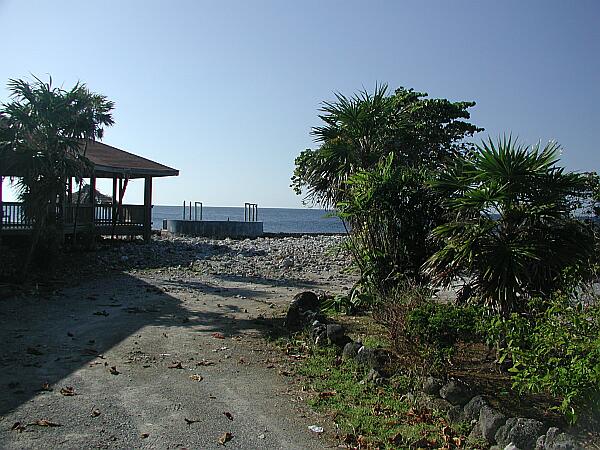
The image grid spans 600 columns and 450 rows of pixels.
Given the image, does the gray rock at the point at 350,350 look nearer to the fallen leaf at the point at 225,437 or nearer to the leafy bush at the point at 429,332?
the leafy bush at the point at 429,332

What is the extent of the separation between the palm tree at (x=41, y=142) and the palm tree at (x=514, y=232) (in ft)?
33.3

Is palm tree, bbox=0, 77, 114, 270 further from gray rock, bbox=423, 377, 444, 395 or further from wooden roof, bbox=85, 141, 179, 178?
gray rock, bbox=423, 377, 444, 395

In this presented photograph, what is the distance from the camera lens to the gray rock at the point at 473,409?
5312mm

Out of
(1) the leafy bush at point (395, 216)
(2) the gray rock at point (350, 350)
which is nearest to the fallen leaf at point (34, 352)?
(2) the gray rock at point (350, 350)

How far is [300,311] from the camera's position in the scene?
33.5 feet

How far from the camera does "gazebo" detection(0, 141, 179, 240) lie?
67.5 feet

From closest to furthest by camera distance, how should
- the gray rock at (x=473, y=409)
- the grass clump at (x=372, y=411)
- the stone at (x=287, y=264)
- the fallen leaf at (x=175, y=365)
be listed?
1. the grass clump at (x=372, y=411)
2. the gray rock at (x=473, y=409)
3. the fallen leaf at (x=175, y=365)
4. the stone at (x=287, y=264)

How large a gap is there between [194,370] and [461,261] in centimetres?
328

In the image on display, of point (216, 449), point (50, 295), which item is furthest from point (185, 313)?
point (216, 449)

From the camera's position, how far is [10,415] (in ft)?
17.7

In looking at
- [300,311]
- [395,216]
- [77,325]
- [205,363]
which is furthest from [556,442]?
[77,325]

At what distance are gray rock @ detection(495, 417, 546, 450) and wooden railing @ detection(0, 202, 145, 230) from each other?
13435 mm

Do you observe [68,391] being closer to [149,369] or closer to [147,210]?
[149,369]

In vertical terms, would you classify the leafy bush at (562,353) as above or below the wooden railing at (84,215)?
below
